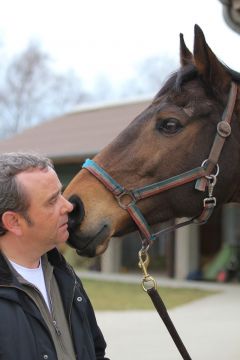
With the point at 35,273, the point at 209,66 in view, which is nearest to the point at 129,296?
the point at 209,66

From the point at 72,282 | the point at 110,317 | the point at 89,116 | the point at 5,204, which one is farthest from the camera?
the point at 89,116

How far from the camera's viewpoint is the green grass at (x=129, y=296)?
8.22 m

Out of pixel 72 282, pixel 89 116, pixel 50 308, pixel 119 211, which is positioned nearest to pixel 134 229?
pixel 119 211

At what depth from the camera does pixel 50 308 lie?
1.69 m

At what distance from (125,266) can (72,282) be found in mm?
12472

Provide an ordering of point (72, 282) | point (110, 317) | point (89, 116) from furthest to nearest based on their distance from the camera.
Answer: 1. point (89, 116)
2. point (110, 317)
3. point (72, 282)

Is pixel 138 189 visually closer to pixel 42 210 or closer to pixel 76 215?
pixel 76 215

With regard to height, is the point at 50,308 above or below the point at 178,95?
below

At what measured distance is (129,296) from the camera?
9.09m

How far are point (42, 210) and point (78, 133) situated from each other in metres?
11.8

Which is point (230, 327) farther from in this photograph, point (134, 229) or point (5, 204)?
point (5, 204)

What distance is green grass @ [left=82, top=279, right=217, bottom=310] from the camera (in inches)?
324

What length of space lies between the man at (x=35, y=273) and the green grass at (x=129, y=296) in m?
6.44

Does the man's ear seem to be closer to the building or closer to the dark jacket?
the dark jacket
